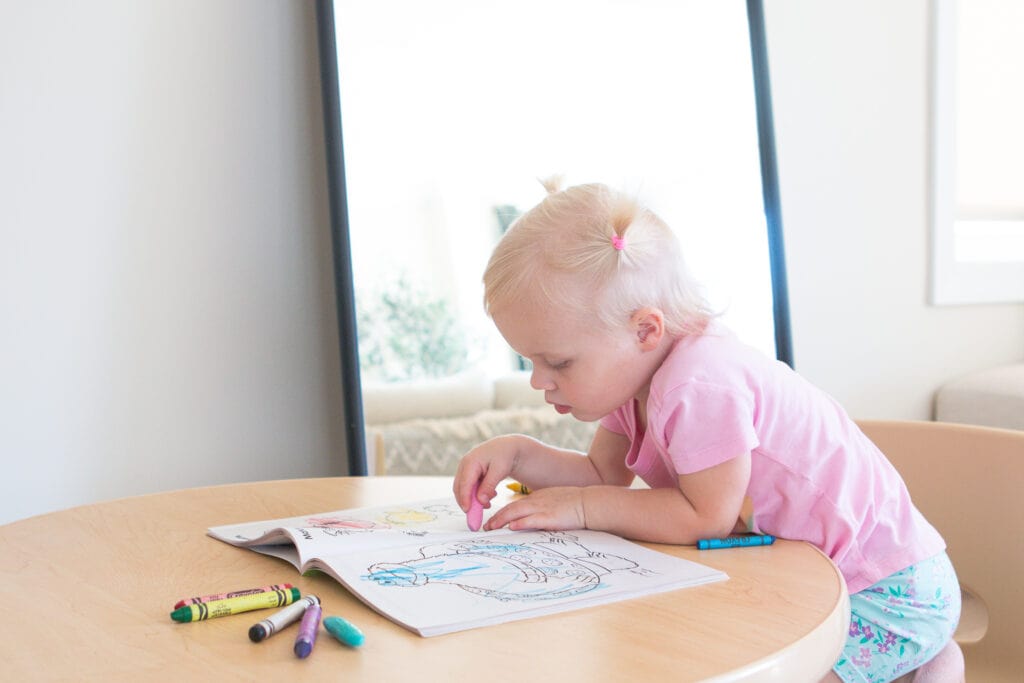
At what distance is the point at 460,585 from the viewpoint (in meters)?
0.75

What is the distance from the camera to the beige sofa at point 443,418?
1.67 m

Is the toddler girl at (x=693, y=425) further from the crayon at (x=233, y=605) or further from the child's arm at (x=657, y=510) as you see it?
the crayon at (x=233, y=605)

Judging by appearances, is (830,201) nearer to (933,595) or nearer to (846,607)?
(933,595)

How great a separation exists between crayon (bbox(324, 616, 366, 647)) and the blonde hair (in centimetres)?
40

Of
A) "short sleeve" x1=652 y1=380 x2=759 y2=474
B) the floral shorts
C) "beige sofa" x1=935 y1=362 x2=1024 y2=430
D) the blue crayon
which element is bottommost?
"beige sofa" x1=935 y1=362 x2=1024 y2=430

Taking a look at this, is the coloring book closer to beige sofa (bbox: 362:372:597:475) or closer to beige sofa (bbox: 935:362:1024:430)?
beige sofa (bbox: 362:372:597:475)

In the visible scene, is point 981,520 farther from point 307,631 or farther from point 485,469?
point 307,631

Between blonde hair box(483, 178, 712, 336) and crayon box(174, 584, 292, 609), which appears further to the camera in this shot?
blonde hair box(483, 178, 712, 336)

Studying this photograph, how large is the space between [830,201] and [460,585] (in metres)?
1.79

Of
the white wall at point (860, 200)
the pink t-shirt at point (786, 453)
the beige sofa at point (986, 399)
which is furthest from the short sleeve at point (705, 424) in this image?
the beige sofa at point (986, 399)

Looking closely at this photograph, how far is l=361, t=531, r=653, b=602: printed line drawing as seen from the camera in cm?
74

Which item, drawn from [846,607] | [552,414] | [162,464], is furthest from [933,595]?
[162,464]

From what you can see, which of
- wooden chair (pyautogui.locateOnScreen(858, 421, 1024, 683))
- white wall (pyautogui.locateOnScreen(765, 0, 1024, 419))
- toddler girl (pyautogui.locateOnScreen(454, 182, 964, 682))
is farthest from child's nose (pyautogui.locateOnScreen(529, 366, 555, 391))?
white wall (pyautogui.locateOnScreen(765, 0, 1024, 419))

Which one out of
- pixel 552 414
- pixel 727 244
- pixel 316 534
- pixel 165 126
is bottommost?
pixel 552 414
